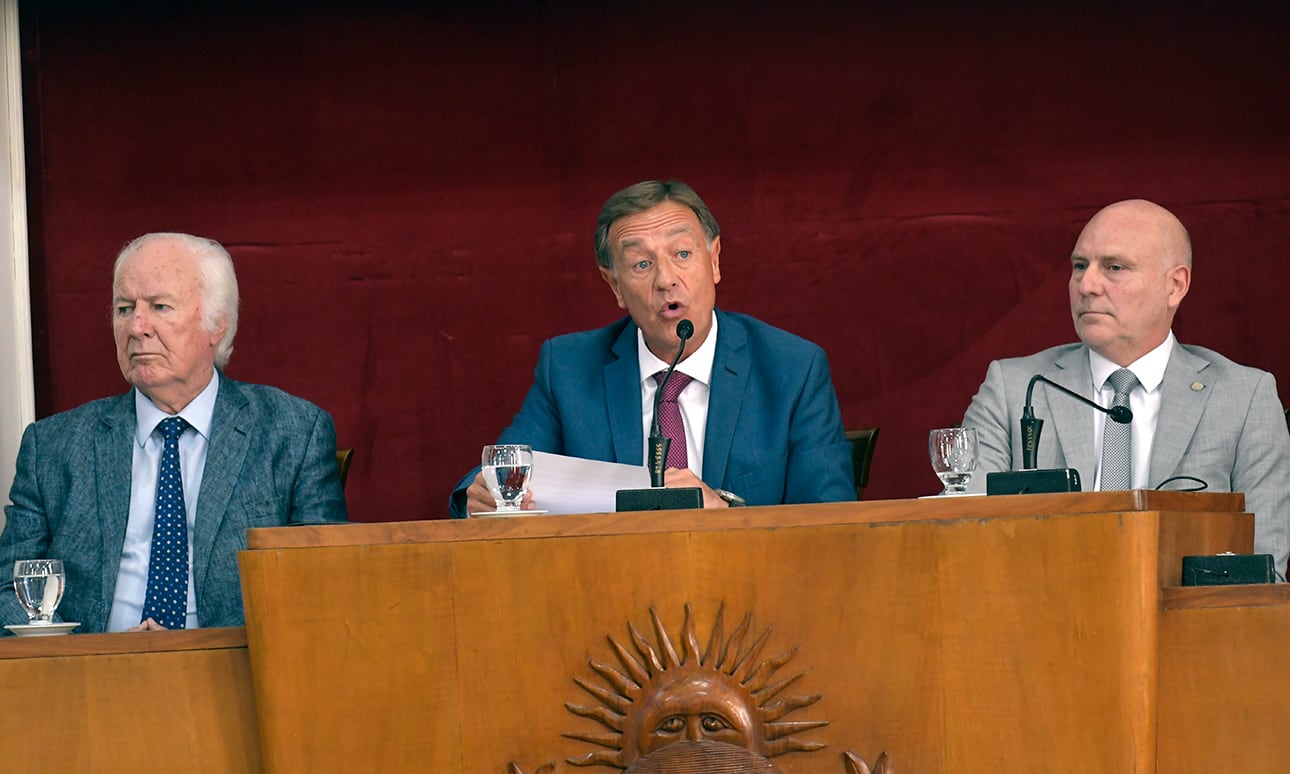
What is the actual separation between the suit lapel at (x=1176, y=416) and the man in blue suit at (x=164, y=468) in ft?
5.00

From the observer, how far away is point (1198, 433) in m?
2.84

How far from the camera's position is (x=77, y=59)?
3.92m

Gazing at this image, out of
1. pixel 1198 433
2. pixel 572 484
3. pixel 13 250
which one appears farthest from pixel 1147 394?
pixel 13 250

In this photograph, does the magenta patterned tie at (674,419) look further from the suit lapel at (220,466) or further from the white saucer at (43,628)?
the white saucer at (43,628)

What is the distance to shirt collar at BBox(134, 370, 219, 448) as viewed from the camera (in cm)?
283

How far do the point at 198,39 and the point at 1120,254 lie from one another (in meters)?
2.36

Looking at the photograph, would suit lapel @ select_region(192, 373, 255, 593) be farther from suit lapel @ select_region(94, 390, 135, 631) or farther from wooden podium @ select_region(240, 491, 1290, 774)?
wooden podium @ select_region(240, 491, 1290, 774)

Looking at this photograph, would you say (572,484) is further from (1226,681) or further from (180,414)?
(180,414)

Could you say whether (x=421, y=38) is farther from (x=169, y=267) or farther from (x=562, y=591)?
(x=562, y=591)

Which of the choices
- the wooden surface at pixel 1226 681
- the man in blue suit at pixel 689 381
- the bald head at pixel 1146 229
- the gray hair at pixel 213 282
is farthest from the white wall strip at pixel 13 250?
the wooden surface at pixel 1226 681

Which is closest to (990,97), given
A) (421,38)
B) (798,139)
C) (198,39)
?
(798,139)

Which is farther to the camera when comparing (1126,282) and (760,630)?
(1126,282)

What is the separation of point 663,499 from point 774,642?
232 millimetres

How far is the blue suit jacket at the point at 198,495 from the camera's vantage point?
8.81ft
